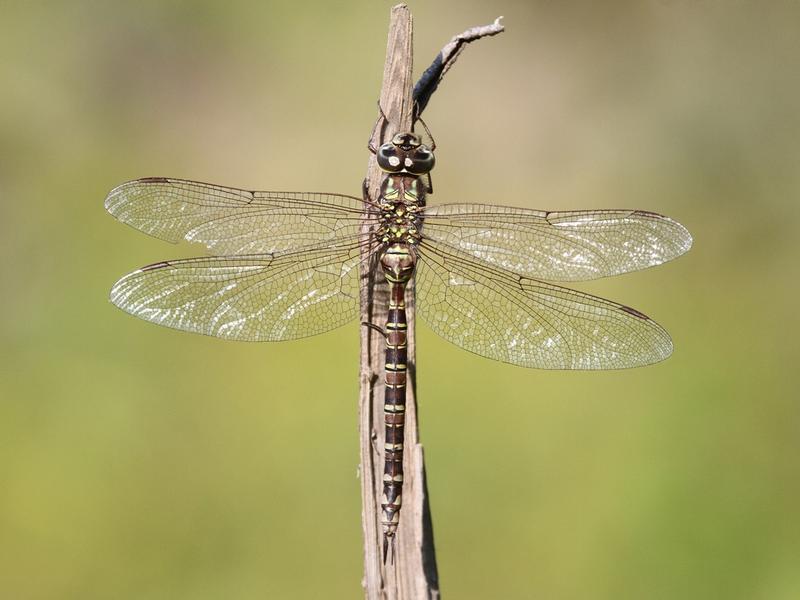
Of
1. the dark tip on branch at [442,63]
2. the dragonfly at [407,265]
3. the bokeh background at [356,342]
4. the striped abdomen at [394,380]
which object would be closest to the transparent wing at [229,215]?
the dragonfly at [407,265]

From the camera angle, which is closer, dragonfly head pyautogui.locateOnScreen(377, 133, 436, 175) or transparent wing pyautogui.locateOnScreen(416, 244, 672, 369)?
dragonfly head pyautogui.locateOnScreen(377, 133, 436, 175)

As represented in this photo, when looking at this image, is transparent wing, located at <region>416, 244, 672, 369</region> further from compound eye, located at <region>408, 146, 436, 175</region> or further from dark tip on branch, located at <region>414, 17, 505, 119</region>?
dark tip on branch, located at <region>414, 17, 505, 119</region>

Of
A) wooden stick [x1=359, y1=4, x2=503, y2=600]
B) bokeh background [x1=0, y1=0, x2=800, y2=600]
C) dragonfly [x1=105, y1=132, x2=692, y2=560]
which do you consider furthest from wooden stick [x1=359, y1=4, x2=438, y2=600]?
bokeh background [x1=0, y1=0, x2=800, y2=600]

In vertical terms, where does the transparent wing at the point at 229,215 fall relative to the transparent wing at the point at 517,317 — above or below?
above

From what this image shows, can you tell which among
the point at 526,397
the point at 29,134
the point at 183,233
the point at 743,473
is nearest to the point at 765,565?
the point at 743,473

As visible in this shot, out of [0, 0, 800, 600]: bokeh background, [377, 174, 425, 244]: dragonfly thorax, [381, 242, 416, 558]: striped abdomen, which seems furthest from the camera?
[0, 0, 800, 600]: bokeh background

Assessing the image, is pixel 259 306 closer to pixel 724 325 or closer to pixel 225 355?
pixel 225 355

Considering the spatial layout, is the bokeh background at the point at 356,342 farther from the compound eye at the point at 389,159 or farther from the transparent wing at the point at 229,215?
the compound eye at the point at 389,159
